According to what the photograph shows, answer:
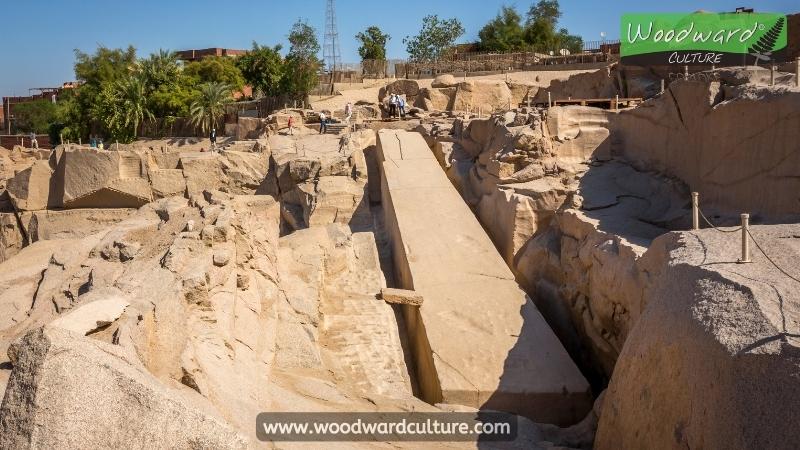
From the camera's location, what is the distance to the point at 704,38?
45.8 feet

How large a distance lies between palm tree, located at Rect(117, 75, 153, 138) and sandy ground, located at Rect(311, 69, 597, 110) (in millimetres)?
5726

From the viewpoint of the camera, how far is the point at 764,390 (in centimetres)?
329

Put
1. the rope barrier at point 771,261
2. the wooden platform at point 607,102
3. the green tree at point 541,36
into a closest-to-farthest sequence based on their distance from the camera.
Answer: the rope barrier at point 771,261 → the wooden platform at point 607,102 → the green tree at point 541,36

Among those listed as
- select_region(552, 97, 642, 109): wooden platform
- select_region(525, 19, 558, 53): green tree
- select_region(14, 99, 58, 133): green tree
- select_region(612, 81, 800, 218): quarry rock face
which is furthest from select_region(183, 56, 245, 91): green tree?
select_region(612, 81, 800, 218): quarry rock face

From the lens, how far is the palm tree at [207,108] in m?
23.5

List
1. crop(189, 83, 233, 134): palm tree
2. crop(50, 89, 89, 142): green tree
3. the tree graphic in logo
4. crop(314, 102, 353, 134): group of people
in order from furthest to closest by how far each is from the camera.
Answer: crop(50, 89, 89, 142): green tree
crop(189, 83, 233, 134): palm tree
crop(314, 102, 353, 134): group of people
the tree graphic in logo

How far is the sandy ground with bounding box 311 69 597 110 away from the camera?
22.2 m

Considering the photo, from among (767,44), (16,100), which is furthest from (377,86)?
(16,100)

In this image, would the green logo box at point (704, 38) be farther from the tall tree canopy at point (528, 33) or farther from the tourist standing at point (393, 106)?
the tall tree canopy at point (528, 33)

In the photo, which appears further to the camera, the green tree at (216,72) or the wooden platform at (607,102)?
the green tree at (216,72)

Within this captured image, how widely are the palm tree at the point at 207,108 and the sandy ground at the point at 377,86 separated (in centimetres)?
Result: 316

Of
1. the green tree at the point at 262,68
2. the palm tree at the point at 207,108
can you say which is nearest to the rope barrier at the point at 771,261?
the palm tree at the point at 207,108

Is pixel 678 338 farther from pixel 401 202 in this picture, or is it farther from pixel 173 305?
pixel 401 202

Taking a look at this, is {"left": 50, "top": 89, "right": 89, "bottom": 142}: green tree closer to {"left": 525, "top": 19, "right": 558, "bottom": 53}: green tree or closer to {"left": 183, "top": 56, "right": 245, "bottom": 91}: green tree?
{"left": 183, "top": 56, "right": 245, "bottom": 91}: green tree
